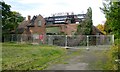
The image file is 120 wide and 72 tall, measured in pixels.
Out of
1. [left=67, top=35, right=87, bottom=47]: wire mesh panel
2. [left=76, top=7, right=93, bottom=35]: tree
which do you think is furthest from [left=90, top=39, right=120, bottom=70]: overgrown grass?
[left=76, top=7, right=93, bottom=35]: tree

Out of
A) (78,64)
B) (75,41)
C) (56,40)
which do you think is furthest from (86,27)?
(78,64)

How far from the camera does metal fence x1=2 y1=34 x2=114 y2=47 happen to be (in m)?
31.7

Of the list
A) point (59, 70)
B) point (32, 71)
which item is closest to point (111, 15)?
point (59, 70)

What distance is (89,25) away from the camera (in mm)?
47625

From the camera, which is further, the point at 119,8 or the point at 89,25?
the point at 89,25

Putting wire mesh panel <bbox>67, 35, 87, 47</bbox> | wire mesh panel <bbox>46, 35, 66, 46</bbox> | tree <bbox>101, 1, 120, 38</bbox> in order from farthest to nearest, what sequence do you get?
wire mesh panel <bbox>46, 35, 66, 46</bbox>
wire mesh panel <bbox>67, 35, 87, 47</bbox>
tree <bbox>101, 1, 120, 38</bbox>

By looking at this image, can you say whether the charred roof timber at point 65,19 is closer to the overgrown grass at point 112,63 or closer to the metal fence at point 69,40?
the metal fence at point 69,40

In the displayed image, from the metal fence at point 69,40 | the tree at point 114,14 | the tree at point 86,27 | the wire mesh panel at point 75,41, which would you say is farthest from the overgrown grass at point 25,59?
the tree at point 86,27

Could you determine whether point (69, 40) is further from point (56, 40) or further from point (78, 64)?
point (78, 64)

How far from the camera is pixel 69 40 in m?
36.0

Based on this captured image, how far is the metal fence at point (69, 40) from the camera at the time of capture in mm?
31727

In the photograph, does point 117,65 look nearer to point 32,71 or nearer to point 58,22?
point 32,71

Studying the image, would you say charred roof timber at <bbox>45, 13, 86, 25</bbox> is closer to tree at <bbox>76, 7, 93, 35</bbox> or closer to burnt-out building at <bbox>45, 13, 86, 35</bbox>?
burnt-out building at <bbox>45, 13, 86, 35</bbox>

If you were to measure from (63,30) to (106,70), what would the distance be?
1686 inches
